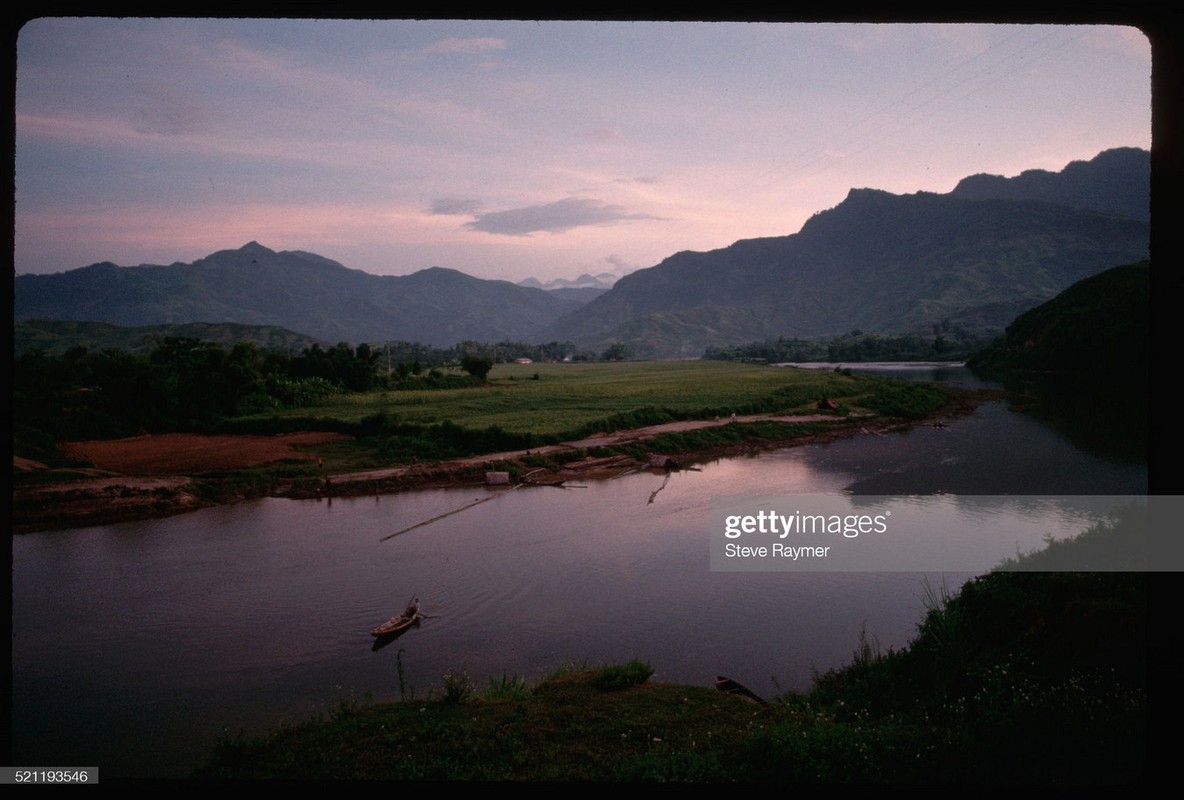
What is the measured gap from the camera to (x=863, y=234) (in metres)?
196

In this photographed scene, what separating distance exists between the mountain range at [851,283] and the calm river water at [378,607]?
20.2ft

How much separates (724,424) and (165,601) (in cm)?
1876

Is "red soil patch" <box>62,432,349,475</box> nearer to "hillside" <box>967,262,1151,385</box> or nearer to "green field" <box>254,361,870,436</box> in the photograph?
"green field" <box>254,361,870,436</box>

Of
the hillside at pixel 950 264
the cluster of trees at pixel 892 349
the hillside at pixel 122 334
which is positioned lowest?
the cluster of trees at pixel 892 349

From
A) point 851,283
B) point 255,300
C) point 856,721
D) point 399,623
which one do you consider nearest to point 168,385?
point 399,623

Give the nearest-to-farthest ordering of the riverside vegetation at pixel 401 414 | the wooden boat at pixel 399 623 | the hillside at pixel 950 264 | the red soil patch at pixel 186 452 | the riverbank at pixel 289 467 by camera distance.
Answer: the wooden boat at pixel 399 623 → the riverbank at pixel 289 467 → the red soil patch at pixel 186 452 → the riverside vegetation at pixel 401 414 → the hillside at pixel 950 264

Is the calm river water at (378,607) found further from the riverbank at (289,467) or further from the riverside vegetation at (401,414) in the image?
the riverside vegetation at (401,414)

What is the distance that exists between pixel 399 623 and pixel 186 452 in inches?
591

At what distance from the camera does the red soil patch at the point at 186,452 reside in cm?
1823

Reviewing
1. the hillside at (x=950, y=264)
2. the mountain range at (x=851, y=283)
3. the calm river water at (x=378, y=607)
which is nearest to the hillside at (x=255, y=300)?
the mountain range at (x=851, y=283)

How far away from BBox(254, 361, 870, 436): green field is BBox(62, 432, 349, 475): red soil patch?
2.78 metres

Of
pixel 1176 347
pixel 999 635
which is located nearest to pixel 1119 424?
pixel 999 635

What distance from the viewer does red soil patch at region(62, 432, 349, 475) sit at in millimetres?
18234

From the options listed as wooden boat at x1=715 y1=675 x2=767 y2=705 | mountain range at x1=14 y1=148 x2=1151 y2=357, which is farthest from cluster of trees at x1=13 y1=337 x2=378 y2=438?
mountain range at x1=14 y1=148 x2=1151 y2=357
